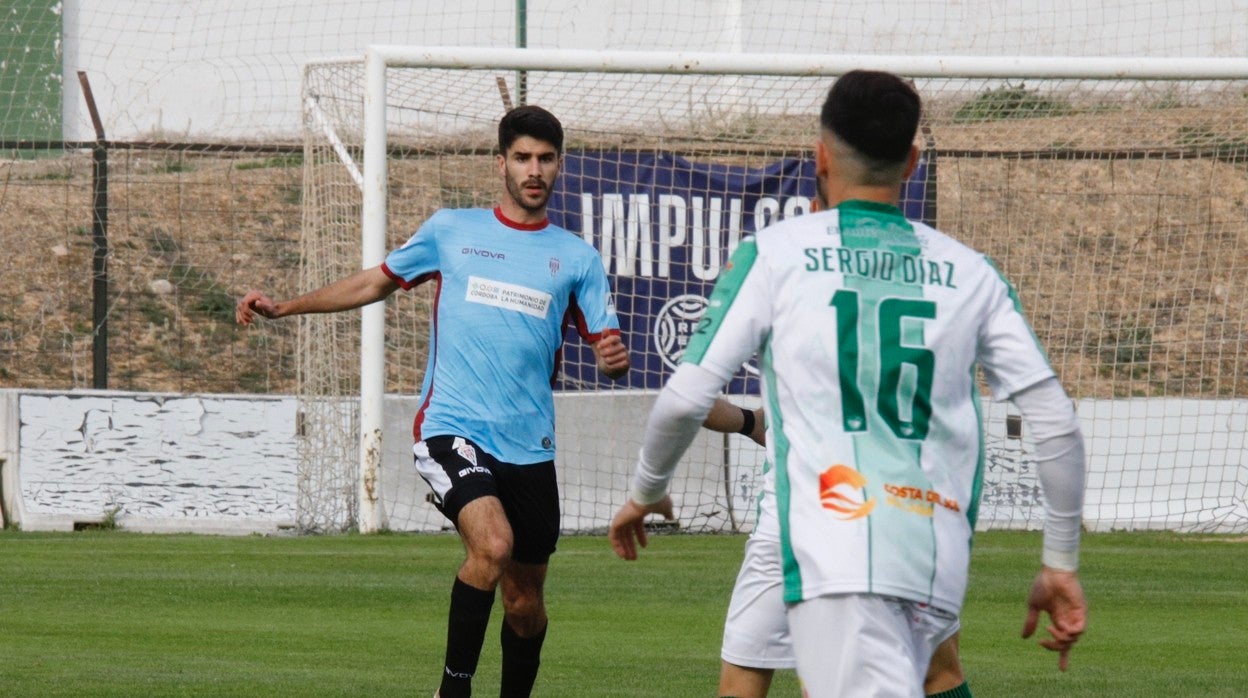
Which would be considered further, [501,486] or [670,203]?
[670,203]

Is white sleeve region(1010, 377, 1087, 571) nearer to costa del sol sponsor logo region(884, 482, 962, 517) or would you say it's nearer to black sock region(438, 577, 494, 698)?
costa del sol sponsor logo region(884, 482, 962, 517)

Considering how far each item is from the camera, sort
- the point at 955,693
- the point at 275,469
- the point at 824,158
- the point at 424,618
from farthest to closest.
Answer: the point at 275,469 < the point at 424,618 < the point at 955,693 < the point at 824,158

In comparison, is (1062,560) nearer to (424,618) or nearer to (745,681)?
(745,681)

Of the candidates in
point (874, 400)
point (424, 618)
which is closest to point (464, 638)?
point (424, 618)

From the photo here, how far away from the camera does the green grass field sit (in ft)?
23.0

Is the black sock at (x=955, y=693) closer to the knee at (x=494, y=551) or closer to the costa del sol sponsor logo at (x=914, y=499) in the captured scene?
the costa del sol sponsor logo at (x=914, y=499)

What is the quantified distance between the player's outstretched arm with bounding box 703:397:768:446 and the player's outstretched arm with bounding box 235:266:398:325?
1808 mm

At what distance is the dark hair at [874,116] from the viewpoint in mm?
3406

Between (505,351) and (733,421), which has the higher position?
(505,351)

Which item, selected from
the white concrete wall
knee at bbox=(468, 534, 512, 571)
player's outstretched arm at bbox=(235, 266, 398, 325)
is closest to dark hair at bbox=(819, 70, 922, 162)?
knee at bbox=(468, 534, 512, 571)

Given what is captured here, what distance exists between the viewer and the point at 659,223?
14.0 m

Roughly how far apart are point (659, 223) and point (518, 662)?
7931 millimetres

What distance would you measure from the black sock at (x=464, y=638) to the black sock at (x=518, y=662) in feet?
0.77

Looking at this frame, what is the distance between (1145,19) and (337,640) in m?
11.3
